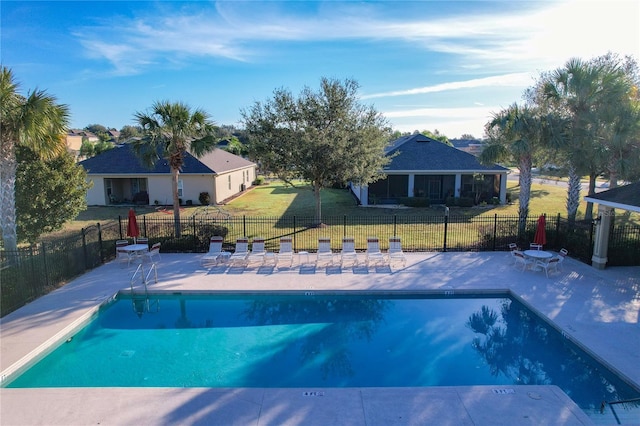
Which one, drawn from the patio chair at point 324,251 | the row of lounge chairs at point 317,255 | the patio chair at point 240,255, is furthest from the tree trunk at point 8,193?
the patio chair at point 324,251

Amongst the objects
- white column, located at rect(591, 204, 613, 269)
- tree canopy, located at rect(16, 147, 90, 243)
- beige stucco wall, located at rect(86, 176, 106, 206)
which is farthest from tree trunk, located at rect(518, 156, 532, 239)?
beige stucco wall, located at rect(86, 176, 106, 206)

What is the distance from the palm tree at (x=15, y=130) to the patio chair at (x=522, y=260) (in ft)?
54.8

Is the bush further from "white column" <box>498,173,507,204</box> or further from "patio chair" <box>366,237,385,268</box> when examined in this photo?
"white column" <box>498,173,507,204</box>

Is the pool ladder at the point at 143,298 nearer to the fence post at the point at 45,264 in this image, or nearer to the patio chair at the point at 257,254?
the fence post at the point at 45,264

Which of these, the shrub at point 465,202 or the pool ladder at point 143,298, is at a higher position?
the shrub at point 465,202

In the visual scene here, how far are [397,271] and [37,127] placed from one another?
41.8ft

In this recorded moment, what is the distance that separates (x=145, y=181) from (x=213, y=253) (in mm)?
20321

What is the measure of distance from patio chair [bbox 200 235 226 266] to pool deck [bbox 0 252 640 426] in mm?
641

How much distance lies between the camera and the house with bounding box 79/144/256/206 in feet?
102

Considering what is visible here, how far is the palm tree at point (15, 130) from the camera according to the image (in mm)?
12070

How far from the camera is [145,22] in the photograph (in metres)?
15.0

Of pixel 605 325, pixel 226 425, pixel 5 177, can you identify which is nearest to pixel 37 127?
pixel 5 177

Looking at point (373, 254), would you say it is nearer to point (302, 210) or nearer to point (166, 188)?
point (302, 210)

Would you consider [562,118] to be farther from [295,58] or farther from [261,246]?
[261,246]
